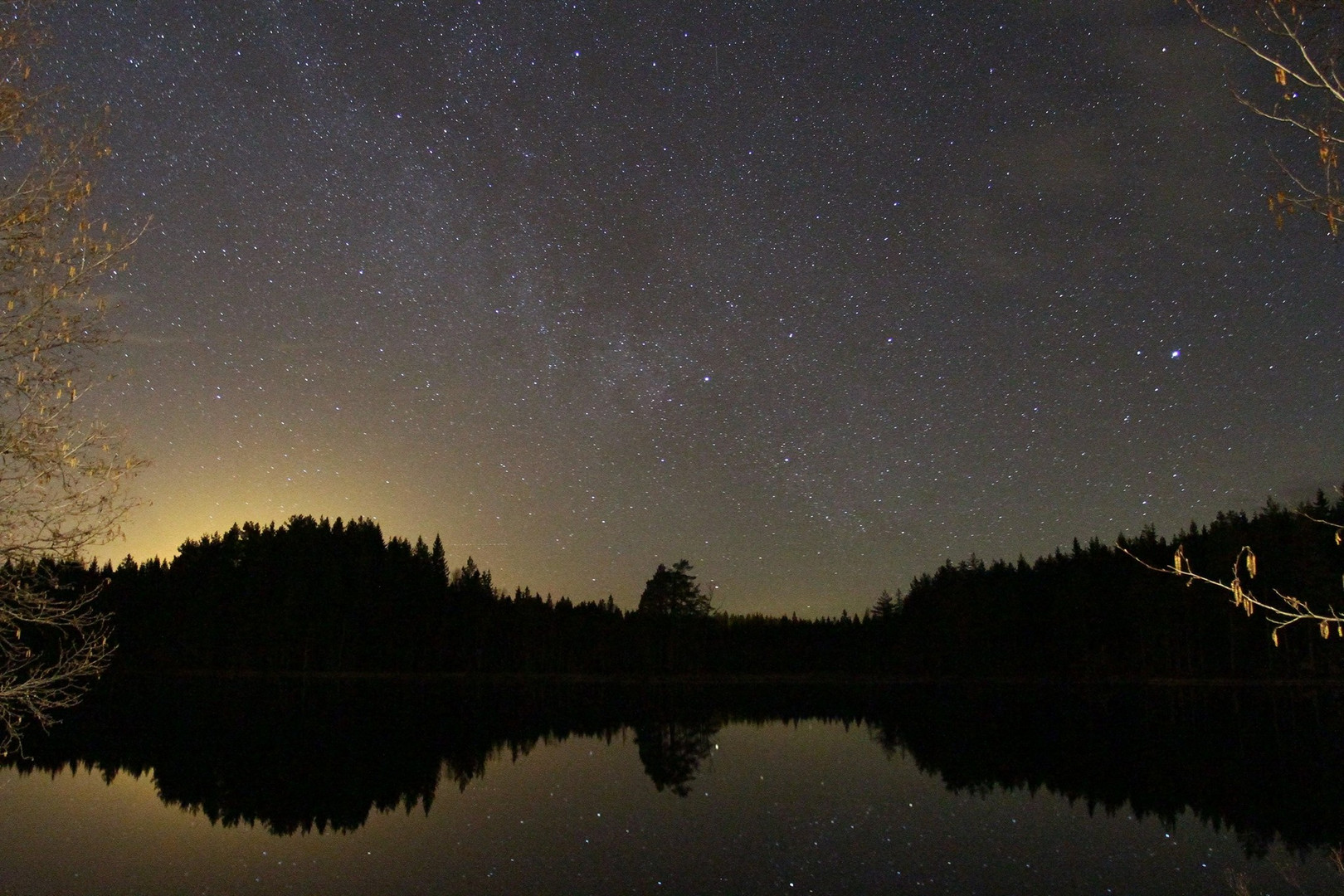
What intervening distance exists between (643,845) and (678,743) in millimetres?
14791

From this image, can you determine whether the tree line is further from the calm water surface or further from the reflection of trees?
the calm water surface

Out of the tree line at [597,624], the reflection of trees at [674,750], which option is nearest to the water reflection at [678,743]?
the reflection of trees at [674,750]

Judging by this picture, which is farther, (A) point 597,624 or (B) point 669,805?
(A) point 597,624

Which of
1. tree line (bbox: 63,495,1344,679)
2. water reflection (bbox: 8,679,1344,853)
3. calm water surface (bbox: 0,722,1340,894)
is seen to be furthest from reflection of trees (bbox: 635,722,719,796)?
tree line (bbox: 63,495,1344,679)

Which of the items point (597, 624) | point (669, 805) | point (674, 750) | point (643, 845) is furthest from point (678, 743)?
point (597, 624)

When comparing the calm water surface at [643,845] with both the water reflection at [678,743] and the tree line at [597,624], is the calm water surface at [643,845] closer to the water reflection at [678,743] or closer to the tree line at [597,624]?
the water reflection at [678,743]

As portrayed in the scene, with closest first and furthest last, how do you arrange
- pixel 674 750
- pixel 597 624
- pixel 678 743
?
pixel 674 750 < pixel 678 743 < pixel 597 624

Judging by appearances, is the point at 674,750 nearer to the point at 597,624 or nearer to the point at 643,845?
the point at 643,845

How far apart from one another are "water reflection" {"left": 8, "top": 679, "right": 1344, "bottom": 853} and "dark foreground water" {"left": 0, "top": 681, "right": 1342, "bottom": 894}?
16 cm

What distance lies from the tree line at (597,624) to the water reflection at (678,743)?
11.4 meters

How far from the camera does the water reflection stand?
21125mm

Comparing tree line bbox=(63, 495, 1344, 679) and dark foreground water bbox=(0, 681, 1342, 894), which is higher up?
tree line bbox=(63, 495, 1344, 679)

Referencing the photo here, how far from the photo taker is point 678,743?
3159 cm

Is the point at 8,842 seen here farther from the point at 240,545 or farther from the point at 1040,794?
the point at 240,545
